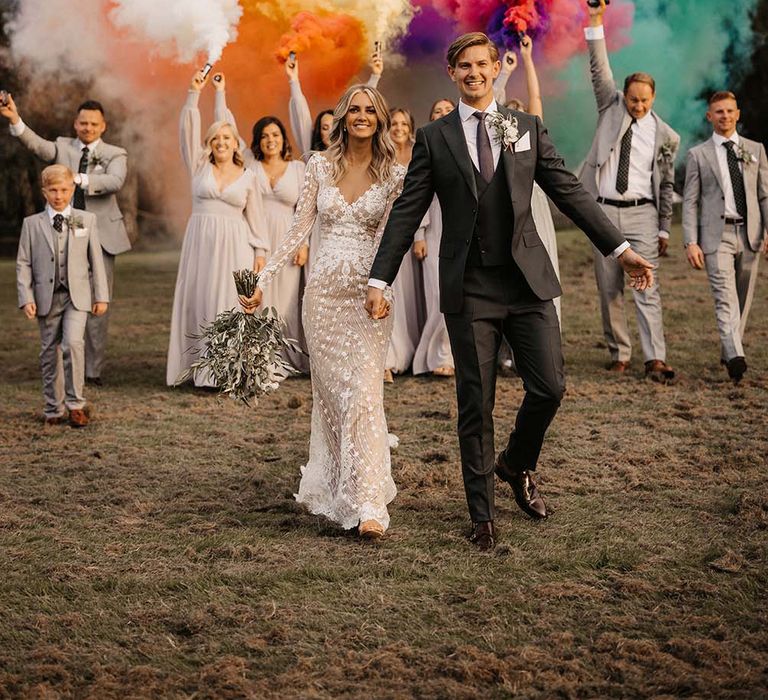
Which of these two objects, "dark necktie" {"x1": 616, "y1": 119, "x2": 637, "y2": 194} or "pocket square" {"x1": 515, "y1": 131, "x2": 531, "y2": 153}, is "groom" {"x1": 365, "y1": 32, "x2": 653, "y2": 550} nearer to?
"pocket square" {"x1": 515, "y1": 131, "x2": 531, "y2": 153}

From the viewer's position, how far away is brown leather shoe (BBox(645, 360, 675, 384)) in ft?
31.2

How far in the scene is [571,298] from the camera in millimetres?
15219

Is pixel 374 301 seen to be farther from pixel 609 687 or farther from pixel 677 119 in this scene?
pixel 677 119

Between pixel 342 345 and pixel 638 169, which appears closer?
pixel 342 345

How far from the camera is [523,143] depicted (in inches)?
209

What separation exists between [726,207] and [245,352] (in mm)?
5178

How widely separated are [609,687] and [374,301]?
7.49ft

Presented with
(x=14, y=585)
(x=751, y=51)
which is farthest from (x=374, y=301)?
(x=751, y=51)

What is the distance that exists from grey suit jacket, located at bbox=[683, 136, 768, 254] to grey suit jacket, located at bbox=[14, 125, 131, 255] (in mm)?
5033

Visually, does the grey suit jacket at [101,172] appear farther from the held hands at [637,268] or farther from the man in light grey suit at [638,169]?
the held hands at [637,268]

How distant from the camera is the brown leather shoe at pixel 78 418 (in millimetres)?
8461

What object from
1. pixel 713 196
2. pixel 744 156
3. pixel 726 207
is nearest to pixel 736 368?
pixel 726 207

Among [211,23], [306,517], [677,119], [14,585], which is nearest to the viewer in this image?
[14,585]

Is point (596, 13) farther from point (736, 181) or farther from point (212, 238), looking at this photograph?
point (212, 238)
